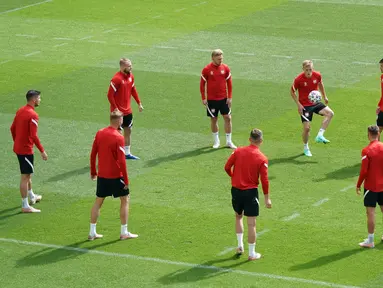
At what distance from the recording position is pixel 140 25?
38562mm

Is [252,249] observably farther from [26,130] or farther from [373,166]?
[26,130]

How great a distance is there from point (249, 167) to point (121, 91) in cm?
722

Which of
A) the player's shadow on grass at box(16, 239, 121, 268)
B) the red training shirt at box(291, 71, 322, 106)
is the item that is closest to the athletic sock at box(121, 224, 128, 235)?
the player's shadow on grass at box(16, 239, 121, 268)

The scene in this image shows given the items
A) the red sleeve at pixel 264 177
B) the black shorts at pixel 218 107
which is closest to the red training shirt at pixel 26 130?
the red sleeve at pixel 264 177

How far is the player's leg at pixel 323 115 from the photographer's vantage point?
24.3 metres

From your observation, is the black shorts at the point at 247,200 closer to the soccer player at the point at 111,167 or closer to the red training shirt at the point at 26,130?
the soccer player at the point at 111,167

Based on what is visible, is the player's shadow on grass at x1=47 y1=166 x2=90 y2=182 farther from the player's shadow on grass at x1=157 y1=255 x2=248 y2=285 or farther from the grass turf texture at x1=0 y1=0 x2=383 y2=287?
the player's shadow on grass at x1=157 y1=255 x2=248 y2=285

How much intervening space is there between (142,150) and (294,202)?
17.2 ft

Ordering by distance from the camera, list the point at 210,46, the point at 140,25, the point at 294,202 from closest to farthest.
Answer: the point at 294,202 → the point at 210,46 → the point at 140,25

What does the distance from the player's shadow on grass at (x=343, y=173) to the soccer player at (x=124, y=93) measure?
4593 millimetres

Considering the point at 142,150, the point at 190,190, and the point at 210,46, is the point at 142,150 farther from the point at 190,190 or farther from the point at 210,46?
the point at 210,46

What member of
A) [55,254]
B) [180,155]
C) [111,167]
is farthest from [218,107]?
[55,254]

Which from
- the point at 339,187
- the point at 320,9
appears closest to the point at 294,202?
the point at 339,187

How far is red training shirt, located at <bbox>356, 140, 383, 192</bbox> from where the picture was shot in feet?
58.2
